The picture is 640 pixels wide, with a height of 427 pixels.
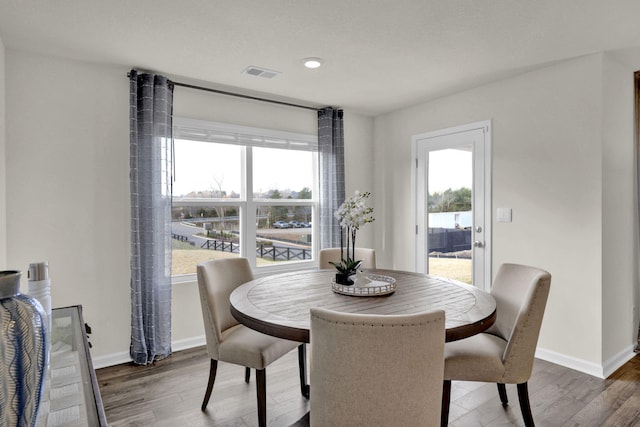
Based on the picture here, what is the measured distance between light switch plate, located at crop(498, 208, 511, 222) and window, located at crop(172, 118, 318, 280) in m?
1.97

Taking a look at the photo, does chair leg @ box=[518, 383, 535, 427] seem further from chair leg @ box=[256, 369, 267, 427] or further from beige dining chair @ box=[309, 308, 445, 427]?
chair leg @ box=[256, 369, 267, 427]

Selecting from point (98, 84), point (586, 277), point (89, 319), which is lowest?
point (89, 319)

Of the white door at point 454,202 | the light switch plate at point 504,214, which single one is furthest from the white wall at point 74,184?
the light switch plate at point 504,214

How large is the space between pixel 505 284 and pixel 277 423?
5.41 ft

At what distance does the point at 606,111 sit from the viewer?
2.89 metres

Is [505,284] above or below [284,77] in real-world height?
below

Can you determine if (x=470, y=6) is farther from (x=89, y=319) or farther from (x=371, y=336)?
(x=89, y=319)

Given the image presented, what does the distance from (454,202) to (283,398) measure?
2.56m

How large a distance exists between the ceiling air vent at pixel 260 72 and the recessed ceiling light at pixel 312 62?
1.05 ft

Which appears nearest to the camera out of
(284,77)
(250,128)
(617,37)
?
(617,37)

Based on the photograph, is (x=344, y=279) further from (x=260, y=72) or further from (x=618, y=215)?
(x=618, y=215)

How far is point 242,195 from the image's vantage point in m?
3.92

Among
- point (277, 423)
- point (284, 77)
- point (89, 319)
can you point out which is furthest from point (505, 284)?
point (89, 319)

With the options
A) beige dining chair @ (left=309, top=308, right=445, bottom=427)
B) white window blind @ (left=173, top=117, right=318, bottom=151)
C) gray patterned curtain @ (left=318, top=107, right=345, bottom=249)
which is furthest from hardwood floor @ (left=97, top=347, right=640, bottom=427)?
white window blind @ (left=173, top=117, right=318, bottom=151)
